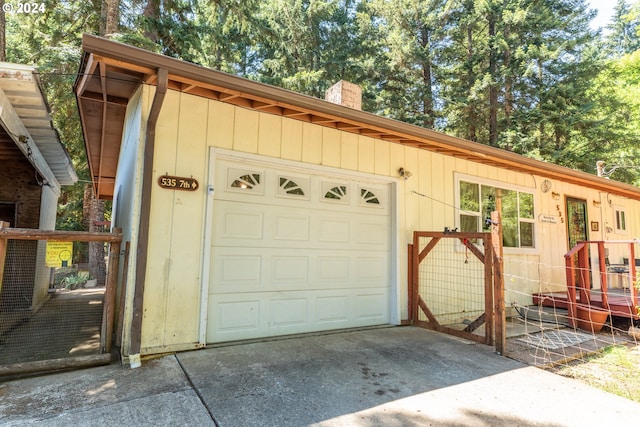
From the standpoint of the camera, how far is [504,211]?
6.20m

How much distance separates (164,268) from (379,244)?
2847mm

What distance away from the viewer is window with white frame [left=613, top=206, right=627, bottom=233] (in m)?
8.34

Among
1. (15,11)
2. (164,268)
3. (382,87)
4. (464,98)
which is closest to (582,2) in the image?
(464,98)

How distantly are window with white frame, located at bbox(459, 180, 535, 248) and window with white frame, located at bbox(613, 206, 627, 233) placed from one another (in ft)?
12.0

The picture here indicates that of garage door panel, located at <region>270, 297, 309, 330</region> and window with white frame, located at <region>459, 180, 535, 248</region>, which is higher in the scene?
window with white frame, located at <region>459, 180, 535, 248</region>

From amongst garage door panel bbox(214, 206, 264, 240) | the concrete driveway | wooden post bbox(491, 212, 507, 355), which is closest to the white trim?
garage door panel bbox(214, 206, 264, 240)

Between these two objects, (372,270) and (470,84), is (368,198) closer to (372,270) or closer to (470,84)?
(372,270)

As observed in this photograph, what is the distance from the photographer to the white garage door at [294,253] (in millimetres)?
3719

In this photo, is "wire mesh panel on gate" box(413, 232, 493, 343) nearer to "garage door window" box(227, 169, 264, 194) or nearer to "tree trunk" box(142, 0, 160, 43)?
"garage door window" box(227, 169, 264, 194)

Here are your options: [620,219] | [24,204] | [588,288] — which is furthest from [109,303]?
[620,219]

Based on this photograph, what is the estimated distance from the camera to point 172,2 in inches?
357

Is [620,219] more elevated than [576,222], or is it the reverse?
[620,219]

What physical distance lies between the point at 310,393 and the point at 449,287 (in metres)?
3.42

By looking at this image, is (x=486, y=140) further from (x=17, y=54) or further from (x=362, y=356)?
(x=17, y=54)
